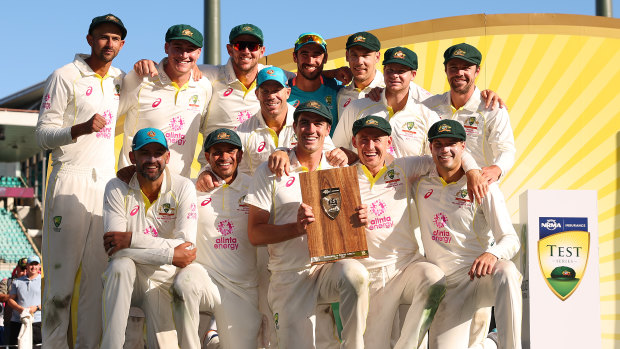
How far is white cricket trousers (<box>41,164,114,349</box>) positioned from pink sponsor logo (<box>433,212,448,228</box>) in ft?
9.00

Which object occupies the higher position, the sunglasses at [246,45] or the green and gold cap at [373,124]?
the sunglasses at [246,45]

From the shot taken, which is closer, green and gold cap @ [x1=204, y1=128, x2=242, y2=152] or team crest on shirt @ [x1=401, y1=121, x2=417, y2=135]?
green and gold cap @ [x1=204, y1=128, x2=242, y2=152]

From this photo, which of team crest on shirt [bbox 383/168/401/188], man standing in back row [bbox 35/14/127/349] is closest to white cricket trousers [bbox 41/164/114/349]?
man standing in back row [bbox 35/14/127/349]

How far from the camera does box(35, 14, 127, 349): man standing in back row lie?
20.3ft

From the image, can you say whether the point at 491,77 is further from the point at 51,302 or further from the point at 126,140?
the point at 51,302

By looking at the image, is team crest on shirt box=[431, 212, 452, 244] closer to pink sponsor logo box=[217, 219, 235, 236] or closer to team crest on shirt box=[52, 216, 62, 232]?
pink sponsor logo box=[217, 219, 235, 236]

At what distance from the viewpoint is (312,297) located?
584 centimetres

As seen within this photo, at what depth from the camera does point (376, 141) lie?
6062mm

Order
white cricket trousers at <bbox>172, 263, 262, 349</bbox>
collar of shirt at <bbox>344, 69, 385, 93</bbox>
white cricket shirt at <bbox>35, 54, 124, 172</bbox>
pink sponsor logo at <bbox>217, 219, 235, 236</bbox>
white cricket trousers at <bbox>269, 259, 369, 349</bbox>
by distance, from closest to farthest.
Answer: white cricket trousers at <bbox>269, 259, 369, 349</bbox> < white cricket trousers at <bbox>172, 263, 262, 349</bbox> < pink sponsor logo at <bbox>217, 219, 235, 236</bbox> < white cricket shirt at <bbox>35, 54, 124, 172</bbox> < collar of shirt at <bbox>344, 69, 385, 93</bbox>

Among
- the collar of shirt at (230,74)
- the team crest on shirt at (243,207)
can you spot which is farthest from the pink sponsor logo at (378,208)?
the collar of shirt at (230,74)

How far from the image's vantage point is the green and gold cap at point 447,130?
19.4ft

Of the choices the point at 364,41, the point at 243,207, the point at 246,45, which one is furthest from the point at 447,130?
the point at 246,45

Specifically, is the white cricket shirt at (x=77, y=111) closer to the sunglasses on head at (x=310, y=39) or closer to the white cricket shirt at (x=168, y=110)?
the white cricket shirt at (x=168, y=110)

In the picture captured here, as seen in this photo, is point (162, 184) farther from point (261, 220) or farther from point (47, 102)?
point (47, 102)
